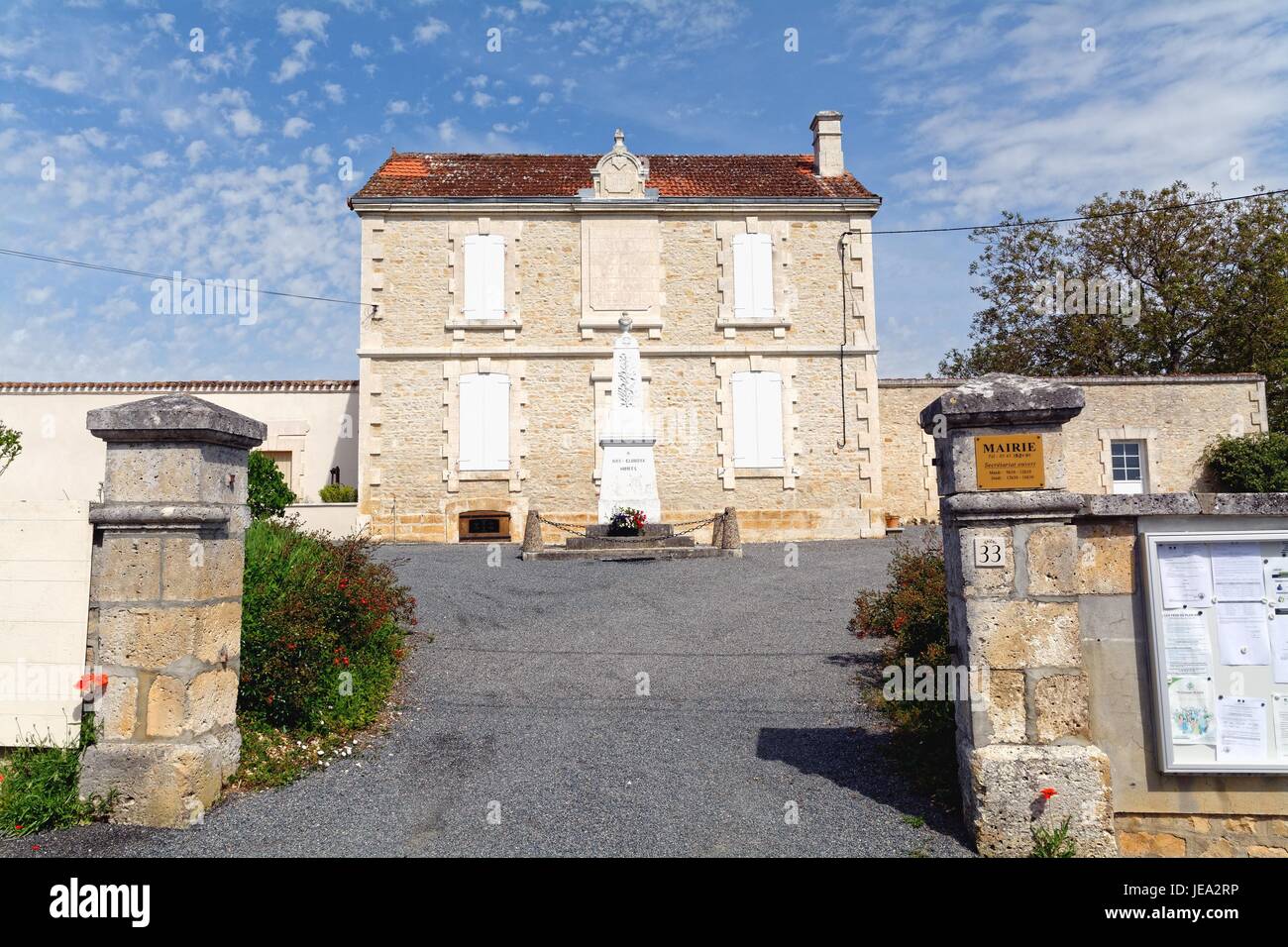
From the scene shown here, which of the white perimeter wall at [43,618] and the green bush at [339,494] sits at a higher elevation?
the green bush at [339,494]

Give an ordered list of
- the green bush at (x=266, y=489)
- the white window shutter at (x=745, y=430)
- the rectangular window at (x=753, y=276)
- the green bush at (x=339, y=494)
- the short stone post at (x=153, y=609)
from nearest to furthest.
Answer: the short stone post at (x=153, y=609) < the green bush at (x=266, y=489) < the white window shutter at (x=745, y=430) < the rectangular window at (x=753, y=276) < the green bush at (x=339, y=494)

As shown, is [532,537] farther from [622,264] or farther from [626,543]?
[622,264]

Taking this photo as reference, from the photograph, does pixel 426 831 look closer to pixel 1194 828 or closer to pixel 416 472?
pixel 1194 828

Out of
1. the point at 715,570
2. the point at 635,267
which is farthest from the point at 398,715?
the point at 635,267

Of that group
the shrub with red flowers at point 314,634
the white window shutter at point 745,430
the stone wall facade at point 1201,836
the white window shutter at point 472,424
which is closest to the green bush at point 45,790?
the shrub with red flowers at point 314,634

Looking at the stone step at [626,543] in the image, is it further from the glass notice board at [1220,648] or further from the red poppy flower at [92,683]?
the glass notice board at [1220,648]

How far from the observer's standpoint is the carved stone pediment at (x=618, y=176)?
57.0 feet

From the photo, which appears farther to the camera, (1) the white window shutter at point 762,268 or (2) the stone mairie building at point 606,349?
(1) the white window shutter at point 762,268

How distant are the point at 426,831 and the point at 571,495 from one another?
1291 centimetres

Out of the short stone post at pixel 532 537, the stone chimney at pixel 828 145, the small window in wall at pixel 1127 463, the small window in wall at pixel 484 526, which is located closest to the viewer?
the short stone post at pixel 532 537

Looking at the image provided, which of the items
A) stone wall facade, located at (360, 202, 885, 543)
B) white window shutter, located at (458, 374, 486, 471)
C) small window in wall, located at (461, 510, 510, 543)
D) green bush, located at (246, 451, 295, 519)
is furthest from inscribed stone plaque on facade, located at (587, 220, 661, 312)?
green bush, located at (246, 451, 295, 519)

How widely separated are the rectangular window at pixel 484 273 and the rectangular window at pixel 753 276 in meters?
5.09

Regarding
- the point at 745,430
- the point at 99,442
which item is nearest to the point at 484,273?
the point at 745,430

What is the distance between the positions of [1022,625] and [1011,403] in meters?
1.02
